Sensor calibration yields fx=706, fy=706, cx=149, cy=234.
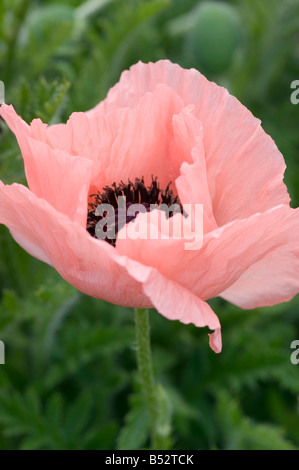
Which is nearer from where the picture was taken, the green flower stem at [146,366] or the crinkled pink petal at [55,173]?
the crinkled pink petal at [55,173]

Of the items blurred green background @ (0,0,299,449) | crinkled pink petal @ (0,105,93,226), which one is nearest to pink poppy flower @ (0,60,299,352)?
crinkled pink petal @ (0,105,93,226)

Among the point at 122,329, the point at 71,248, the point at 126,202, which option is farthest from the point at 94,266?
the point at 122,329

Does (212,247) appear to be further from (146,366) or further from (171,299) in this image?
(146,366)

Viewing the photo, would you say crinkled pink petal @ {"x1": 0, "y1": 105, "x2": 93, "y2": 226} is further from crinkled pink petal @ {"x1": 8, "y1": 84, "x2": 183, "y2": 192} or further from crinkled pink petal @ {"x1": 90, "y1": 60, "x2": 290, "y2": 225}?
crinkled pink petal @ {"x1": 90, "y1": 60, "x2": 290, "y2": 225}

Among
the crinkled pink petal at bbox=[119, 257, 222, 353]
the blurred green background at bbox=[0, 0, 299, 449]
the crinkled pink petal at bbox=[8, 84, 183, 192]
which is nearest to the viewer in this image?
the crinkled pink petal at bbox=[119, 257, 222, 353]

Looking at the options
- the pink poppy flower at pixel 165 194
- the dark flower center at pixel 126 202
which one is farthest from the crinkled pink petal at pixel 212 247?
the dark flower center at pixel 126 202

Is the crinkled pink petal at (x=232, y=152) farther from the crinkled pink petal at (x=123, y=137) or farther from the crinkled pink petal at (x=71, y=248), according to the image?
the crinkled pink petal at (x=71, y=248)
